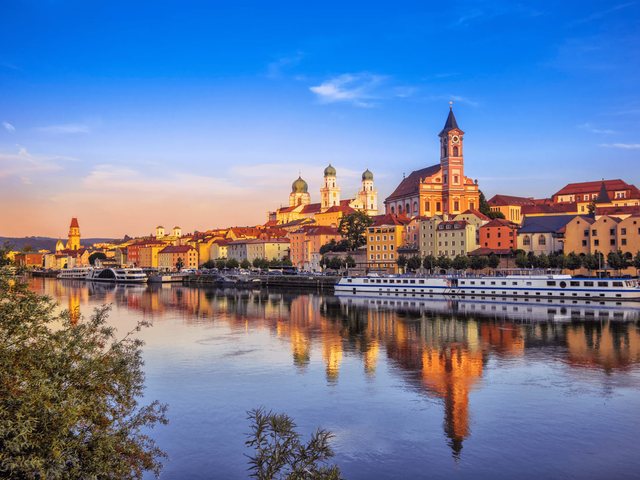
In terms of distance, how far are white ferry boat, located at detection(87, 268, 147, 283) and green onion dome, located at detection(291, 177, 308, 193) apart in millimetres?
58602

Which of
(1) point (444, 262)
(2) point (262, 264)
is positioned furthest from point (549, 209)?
(2) point (262, 264)

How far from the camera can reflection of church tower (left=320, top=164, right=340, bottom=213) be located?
439 feet

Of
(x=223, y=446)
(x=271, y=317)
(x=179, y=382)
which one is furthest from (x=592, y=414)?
(x=271, y=317)

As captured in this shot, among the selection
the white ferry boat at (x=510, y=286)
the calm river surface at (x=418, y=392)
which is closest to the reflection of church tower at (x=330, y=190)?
the white ferry boat at (x=510, y=286)

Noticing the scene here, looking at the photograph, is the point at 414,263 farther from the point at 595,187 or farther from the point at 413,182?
the point at 595,187

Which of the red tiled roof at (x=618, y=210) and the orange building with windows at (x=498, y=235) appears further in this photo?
the red tiled roof at (x=618, y=210)

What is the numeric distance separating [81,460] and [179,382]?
37.6 feet

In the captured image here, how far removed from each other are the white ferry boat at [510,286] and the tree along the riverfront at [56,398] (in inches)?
1497

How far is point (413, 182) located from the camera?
87.5 m

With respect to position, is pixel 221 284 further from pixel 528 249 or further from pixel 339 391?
pixel 339 391

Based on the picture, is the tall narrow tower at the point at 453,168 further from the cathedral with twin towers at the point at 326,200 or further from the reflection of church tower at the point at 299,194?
the reflection of church tower at the point at 299,194

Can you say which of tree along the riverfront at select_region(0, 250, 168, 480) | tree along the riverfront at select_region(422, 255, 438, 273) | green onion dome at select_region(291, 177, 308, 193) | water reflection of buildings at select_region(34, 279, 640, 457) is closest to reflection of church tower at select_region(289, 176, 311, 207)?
green onion dome at select_region(291, 177, 308, 193)

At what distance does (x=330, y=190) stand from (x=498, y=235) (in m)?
76.9

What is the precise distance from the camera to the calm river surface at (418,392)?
486 inches
